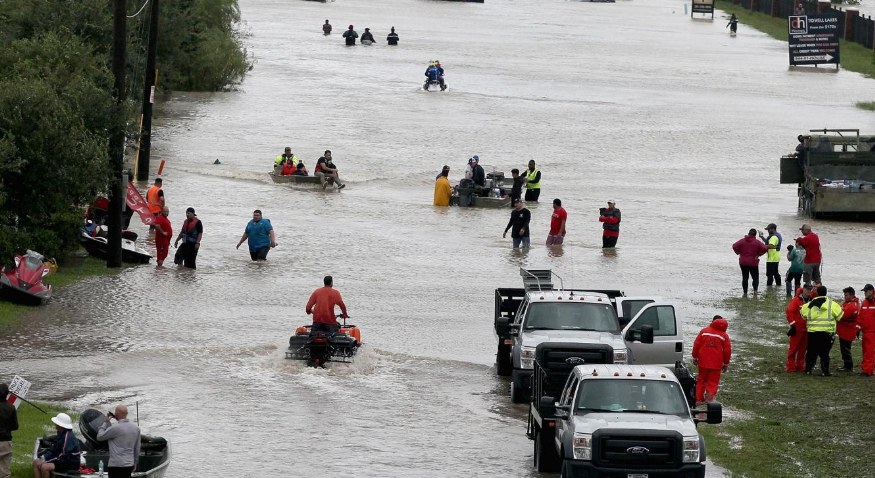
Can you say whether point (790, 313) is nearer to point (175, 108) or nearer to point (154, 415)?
point (154, 415)

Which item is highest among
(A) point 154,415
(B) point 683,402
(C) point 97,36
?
(C) point 97,36

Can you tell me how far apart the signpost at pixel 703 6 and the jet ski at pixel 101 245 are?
377ft

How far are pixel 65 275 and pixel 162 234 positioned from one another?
8.23ft

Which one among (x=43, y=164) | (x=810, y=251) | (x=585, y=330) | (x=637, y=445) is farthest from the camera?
(x=810, y=251)

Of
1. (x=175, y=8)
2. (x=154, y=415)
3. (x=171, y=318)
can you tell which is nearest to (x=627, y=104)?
(x=175, y=8)

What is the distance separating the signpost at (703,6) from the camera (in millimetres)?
139750

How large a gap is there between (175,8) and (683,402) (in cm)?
5176

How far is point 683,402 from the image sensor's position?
15.7 metres

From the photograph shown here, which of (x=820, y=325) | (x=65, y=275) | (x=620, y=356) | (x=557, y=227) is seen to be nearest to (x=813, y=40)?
(x=557, y=227)

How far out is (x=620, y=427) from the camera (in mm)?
15125

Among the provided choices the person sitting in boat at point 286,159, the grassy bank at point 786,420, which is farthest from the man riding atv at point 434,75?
the grassy bank at point 786,420

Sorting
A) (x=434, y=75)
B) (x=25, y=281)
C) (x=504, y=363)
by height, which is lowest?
(x=504, y=363)

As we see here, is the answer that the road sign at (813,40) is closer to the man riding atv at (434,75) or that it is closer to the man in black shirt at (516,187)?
the man riding atv at (434,75)

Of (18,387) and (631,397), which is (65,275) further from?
(631,397)
